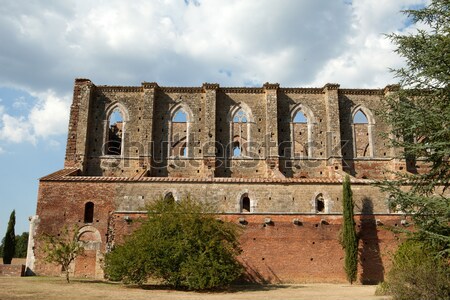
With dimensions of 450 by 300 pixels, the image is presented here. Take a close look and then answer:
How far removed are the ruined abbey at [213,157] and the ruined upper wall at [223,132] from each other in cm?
6

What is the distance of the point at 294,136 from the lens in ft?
94.2

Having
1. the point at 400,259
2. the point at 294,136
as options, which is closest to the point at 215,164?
the point at 294,136

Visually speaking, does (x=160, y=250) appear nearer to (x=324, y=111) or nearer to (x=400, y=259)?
(x=400, y=259)

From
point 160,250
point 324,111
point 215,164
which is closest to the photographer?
point 160,250

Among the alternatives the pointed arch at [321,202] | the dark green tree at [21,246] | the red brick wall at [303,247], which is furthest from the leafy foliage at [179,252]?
the dark green tree at [21,246]

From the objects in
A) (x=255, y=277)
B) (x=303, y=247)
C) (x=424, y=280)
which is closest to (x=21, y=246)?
(x=255, y=277)

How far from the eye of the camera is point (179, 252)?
16.1 m

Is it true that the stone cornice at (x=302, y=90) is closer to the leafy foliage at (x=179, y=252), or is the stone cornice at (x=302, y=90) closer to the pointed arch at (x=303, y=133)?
the pointed arch at (x=303, y=133)

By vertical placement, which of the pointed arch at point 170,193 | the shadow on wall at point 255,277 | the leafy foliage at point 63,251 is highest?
the pointed arch at point 170,193

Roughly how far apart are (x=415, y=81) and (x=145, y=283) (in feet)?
40.5

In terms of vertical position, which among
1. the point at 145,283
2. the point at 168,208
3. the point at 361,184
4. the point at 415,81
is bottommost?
the point at 145,283

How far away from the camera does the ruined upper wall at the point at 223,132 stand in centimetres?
2745

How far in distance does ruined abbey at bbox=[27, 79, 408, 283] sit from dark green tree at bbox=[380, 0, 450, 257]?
835cm

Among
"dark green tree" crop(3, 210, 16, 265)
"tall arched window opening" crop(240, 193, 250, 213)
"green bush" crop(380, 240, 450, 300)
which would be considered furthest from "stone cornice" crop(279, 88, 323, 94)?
"dark green tree" crop(3, 210, 16, 265)
